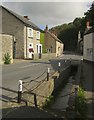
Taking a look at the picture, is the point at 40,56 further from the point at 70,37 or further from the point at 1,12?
the point at 70,37

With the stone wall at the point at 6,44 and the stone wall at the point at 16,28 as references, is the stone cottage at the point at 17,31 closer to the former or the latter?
the stone wall at the point at 16,28

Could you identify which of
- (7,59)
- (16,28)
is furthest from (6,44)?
(16,28)

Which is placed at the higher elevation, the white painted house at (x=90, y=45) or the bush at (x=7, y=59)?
the white painted house at (x=90, y=45)

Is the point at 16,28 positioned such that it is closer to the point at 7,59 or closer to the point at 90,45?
the point at 7,59

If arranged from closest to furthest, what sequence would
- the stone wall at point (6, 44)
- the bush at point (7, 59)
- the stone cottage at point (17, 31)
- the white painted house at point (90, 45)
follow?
the bush at point (7, 59)
the stone wall at point (6, 44)
the white painted house at point (90, 45)
the stone cottage at point (17, 31)

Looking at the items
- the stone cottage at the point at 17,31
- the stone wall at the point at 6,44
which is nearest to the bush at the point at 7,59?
the stone wall at the point at 6,44

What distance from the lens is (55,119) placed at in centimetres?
896

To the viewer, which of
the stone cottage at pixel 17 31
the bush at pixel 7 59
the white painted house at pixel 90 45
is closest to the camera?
the bush at pixel 7 59

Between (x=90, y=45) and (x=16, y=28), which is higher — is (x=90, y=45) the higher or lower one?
the lower one

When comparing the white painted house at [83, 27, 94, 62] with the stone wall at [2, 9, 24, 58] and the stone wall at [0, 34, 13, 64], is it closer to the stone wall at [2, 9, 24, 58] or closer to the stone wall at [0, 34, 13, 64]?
the stone wall at [0, 34, 13, 64]

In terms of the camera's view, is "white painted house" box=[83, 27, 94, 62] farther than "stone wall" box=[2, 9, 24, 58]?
No

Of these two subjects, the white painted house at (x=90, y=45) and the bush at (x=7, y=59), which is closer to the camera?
the bush at (x=7, y=59)

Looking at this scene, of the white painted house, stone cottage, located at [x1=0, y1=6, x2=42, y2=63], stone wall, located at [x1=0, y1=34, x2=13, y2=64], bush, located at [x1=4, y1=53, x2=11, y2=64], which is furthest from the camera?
stone cottage, located at [x1=0, y1=6, x2=42, y2=63]

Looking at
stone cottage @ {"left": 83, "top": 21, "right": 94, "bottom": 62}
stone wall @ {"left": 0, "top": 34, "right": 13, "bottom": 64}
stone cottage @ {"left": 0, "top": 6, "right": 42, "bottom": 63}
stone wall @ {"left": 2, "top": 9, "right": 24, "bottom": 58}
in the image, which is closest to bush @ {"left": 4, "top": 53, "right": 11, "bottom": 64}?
stone wall @ {"left": 0, "top": 34, "right": 13, "bottom": 64}
